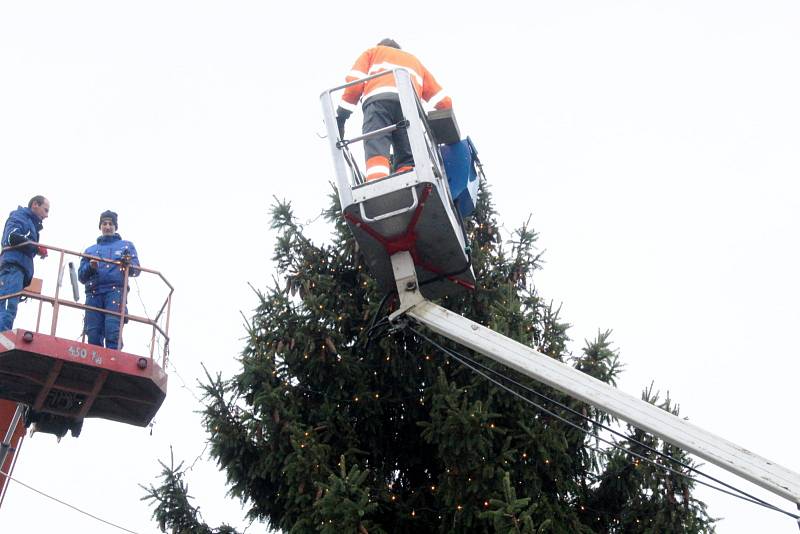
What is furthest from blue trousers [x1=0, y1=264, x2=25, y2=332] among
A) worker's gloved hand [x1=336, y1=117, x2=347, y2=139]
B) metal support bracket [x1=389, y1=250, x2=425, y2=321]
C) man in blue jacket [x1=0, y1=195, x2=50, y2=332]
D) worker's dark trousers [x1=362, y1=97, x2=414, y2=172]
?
metal support bracket [x1=389, y1=250, x2=425, y2=321]

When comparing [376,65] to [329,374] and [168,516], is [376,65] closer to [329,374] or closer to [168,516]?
[329,374]

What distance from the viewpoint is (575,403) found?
918 cm

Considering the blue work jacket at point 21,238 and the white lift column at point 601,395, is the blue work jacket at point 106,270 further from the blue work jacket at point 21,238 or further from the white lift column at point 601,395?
the white lift column at point 601,395

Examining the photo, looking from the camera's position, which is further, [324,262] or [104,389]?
[324,262]

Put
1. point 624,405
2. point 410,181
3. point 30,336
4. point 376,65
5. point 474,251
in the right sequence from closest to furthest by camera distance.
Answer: point 624,405 < point 410,181 < point 376,65 < point 30,336 < point 474,251

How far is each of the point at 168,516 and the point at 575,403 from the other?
13.7 feet

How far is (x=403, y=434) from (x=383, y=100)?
12.6 ft

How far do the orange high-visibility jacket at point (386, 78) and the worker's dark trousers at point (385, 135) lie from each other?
0.33 ft

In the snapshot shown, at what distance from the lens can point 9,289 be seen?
9.73 m

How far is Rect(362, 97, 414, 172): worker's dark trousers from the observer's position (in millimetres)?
7730

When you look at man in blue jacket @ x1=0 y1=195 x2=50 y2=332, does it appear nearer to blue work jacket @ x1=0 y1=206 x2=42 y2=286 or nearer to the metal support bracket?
blue work jacket @ x1=0 y1=206 x2=42 y2=286

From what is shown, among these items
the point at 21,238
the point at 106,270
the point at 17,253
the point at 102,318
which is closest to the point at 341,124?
the point at 106,270

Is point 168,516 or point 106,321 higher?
point 106,321

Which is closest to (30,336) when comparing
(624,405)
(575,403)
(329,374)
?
(329,374)
